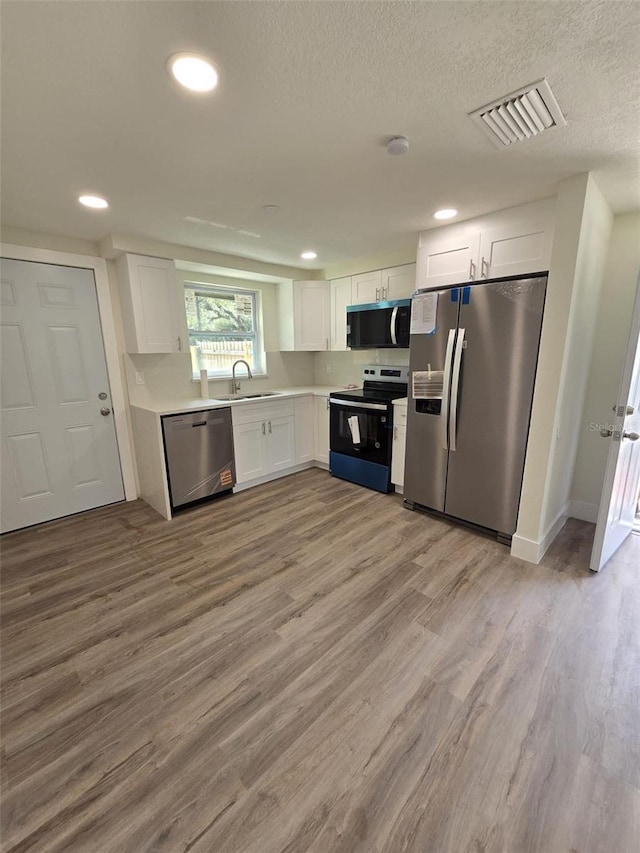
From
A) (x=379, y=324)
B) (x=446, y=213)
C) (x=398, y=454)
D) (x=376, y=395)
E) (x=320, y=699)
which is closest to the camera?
(x=320, y=699)

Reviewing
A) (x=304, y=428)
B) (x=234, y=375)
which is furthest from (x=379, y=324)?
(x=234, y=375)

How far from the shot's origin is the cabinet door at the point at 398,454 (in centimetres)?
328

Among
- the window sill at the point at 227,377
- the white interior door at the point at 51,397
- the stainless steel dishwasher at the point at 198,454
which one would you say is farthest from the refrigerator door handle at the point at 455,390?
the white interior door at the point at 51,397

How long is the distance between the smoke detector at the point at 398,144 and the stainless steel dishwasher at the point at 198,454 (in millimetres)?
2400

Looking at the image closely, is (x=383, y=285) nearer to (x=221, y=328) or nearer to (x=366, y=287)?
(x=366, y=287)

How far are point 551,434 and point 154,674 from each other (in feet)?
8.43

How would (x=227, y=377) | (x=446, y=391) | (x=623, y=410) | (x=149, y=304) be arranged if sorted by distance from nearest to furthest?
(x=623, y=410) < (x=446, y=391) < (x=149, y=304) < (x=227, y=377)

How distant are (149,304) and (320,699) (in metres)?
3.14

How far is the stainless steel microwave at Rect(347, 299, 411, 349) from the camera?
3287 mm

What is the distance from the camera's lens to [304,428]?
415 centimetres

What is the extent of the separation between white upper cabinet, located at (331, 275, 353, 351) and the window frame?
89cm

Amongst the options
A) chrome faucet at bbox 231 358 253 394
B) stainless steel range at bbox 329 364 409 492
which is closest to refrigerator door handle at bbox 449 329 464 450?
stainless steel range at bbox 329 364 409 492

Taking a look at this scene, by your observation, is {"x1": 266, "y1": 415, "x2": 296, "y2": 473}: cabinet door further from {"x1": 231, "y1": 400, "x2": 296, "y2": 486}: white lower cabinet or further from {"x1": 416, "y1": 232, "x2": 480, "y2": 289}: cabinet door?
{"x1": 416, "y1": 232, "x2": 480, "y2": 289}: cabinet door

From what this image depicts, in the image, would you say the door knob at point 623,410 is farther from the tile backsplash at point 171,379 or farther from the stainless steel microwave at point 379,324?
the tile backsplash at point 171,379
